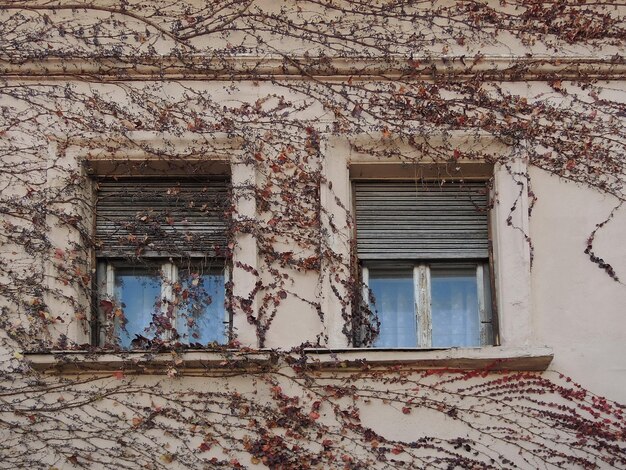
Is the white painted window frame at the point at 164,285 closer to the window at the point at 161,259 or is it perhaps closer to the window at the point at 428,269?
the window at the point at 161,259

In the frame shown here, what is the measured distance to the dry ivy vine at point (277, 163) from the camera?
27.0 ft

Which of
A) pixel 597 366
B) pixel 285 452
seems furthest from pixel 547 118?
pixel 285 452

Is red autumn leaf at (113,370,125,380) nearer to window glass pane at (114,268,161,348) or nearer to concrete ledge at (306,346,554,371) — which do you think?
window glass pane at (114,268,161,348)

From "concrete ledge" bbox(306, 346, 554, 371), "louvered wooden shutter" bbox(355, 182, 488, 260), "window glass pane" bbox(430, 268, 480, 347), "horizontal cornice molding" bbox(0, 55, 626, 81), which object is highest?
"horizontal cornice molding" bbox(0, 55, 626, 81)

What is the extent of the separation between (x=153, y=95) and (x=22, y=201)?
1.22m

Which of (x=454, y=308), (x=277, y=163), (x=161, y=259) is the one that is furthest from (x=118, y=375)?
(x=454, y=308)

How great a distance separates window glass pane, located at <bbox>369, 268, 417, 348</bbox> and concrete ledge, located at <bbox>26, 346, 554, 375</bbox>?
1.74ft

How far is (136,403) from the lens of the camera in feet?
27.2

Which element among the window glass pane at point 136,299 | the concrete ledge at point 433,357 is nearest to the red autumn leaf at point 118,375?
the window glass pane at point 136,299

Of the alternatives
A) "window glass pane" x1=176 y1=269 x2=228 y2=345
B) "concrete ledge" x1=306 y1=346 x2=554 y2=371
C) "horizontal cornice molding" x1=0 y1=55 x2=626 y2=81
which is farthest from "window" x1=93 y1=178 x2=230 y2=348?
"concrete ledge" x1=306 y1=346 x2=554 y2=371

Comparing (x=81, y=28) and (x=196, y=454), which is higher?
(x=81, y=28)

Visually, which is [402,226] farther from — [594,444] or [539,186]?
[594,444]

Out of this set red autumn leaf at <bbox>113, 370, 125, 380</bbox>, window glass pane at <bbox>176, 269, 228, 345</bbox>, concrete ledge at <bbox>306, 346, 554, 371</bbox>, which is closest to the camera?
concrete ledge at <bbox>306, 346, 554, 371</bbox>

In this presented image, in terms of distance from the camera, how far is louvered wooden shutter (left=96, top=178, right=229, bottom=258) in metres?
8.84
